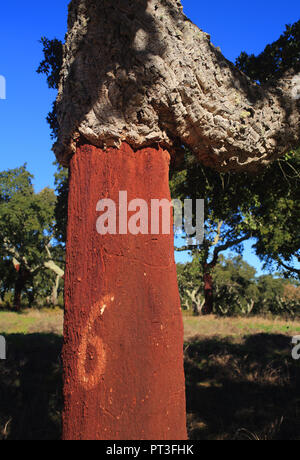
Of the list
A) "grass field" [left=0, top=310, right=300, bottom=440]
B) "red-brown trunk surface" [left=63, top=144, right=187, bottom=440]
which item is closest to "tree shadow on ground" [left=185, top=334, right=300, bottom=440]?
"grass field" [left=0, top=310, right=300, bottom=440]

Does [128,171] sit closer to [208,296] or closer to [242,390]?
[242,390]

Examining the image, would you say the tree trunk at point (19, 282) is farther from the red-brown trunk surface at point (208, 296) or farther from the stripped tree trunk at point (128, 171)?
the stripped tree trunk at point (128, 171)

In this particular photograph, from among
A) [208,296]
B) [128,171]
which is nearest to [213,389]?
[128,171]

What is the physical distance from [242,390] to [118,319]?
5.31 metres

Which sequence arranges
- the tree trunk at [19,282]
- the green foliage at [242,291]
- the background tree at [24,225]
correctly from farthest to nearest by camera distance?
the green foliage at [242,291]
the tree trunk at [19,282]
the background tree at [24,225]

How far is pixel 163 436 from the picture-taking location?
5.64 feet

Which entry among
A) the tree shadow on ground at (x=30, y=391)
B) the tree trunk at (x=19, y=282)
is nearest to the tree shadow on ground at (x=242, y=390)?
the tree shadow on ground at (x=30, y=391)

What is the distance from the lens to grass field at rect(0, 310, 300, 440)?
4500 millimetres

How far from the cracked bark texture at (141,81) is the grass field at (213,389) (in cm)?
345

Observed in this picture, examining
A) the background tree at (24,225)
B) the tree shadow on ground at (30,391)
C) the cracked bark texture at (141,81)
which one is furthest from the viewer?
the background tree at (24,225)

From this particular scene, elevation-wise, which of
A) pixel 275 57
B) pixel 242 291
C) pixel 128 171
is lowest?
pixel 242 291

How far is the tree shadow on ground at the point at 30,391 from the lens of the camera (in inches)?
175

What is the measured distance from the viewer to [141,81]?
193 centimetres
